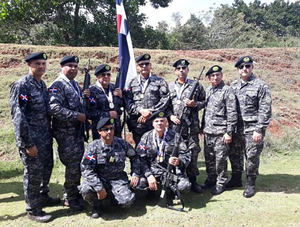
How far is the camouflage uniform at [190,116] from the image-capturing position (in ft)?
15.9

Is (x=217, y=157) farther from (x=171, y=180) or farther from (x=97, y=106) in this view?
(x=97, y=106)

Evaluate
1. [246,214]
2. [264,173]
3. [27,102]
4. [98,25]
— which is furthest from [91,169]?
[98,25]

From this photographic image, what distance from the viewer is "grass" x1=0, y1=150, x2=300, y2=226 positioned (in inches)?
156

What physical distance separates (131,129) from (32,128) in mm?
1765

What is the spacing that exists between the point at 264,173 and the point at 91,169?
12.6 ft

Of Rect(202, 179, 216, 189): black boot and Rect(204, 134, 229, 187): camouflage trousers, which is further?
Rect(202, 179, 216, 189): black boot

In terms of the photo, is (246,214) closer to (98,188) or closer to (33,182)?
(98,188)

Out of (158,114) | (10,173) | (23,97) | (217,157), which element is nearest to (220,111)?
(217,157)

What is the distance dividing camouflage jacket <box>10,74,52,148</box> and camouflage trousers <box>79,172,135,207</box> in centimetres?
93

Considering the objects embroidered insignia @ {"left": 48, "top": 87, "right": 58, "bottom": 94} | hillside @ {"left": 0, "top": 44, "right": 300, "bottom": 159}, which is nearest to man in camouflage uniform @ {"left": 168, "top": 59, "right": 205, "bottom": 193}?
embroidered insignia @ {"left": 48, "top": 87, "right": 58, "bottom": 94}

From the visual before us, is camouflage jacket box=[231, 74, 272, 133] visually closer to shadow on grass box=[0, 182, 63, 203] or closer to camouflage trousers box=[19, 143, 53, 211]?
camouflage trousers box=[19, 143, 53, 211]

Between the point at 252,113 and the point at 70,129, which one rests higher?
the point at 252,113

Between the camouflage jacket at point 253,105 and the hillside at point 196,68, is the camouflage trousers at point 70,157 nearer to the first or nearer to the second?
the camouflage jacket at point 253,105

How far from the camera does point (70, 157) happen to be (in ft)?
13.8
